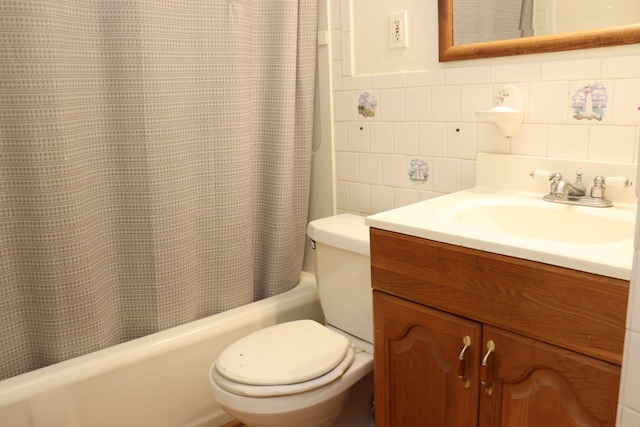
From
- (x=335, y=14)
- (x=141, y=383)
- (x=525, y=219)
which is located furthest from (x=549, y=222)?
(x=141, y=383)

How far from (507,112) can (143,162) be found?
1.02 meters

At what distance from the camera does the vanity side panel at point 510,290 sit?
87 cm

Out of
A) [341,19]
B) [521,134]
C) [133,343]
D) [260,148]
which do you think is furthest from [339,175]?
[133,343]

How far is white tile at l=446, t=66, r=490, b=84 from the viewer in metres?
1.45

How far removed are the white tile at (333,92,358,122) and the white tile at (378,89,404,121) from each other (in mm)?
123

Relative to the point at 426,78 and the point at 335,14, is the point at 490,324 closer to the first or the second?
the point at 426,78

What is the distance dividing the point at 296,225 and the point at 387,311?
0.81 m

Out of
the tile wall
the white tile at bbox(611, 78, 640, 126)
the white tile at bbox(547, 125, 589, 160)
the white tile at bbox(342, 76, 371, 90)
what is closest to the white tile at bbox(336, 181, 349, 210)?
the tile wall

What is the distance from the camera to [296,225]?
1994mm

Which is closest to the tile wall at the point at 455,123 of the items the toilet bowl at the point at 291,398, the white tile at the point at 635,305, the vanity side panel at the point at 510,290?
the vanity side panel at the point at 510,290

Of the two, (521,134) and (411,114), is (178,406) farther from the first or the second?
(521,134)

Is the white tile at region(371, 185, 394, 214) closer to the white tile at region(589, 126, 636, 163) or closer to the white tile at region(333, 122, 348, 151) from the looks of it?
the white tile at region(333, 122, 348, 151)

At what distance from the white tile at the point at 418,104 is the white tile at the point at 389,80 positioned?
0.04 m

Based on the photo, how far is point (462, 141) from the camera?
1.54 meters
